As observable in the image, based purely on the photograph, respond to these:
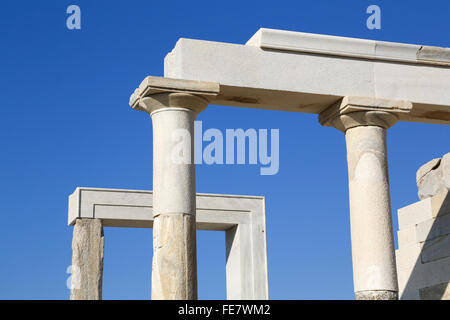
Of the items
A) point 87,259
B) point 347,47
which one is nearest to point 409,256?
point 347,47

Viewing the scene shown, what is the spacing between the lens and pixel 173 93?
15.8 m

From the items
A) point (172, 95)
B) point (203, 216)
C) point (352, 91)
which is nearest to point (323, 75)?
point (352, 91)

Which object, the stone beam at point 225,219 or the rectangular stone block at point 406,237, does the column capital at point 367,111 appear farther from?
the stone beam at point 225,219

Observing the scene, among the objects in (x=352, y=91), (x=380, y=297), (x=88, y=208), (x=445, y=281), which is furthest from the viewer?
(x=88, y=208)

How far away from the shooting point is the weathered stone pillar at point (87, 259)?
85.9 feet

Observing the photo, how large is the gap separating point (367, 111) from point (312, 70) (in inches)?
59.7

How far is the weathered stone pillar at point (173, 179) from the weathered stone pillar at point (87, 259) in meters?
11.0

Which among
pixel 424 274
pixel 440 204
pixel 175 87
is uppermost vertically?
pixel 175 87

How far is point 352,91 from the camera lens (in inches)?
685

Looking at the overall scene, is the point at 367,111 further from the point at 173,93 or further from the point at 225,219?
the point at 225,219

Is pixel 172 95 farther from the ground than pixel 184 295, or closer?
farther from the ground

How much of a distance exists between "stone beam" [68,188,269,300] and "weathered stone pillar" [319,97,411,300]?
35.6 ft
